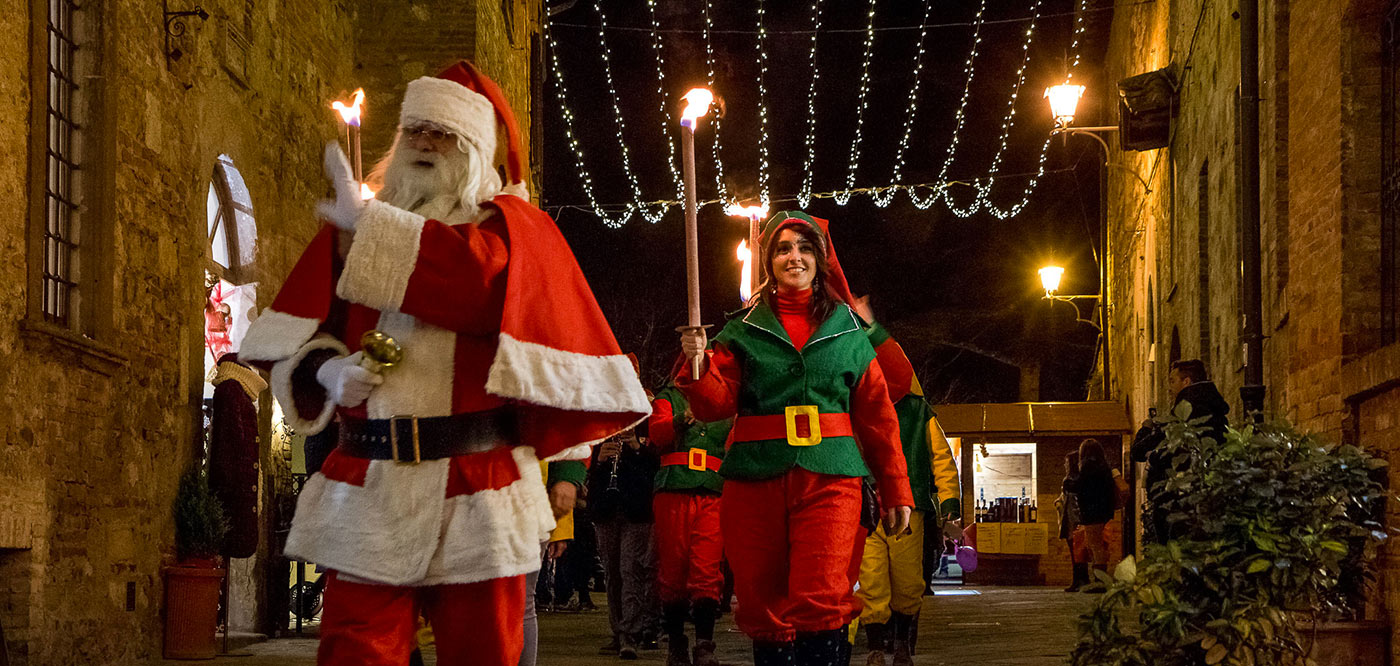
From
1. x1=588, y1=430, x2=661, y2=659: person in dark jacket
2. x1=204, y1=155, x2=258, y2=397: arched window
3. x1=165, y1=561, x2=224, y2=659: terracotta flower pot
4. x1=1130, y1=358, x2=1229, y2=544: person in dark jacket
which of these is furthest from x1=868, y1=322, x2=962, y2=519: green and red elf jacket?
x1=204, y1=155, x2=258, y2=397: arched window

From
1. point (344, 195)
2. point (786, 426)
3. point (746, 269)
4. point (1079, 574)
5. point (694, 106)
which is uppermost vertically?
point (694, 106)

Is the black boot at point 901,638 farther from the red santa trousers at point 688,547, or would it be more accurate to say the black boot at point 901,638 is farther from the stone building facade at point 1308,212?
the stone building facade at point 1308,212

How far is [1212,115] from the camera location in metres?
14.1

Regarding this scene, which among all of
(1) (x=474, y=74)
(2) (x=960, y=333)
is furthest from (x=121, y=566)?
(2) (x=960, y=333)

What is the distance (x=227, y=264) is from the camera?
13.7m

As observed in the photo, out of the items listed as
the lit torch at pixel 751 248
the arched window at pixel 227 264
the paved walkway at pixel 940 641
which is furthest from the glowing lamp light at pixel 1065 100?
the lit torch at pixel 751 248

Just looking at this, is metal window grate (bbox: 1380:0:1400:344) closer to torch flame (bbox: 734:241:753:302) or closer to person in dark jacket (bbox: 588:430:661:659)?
torch flame (bbox: 734:241:753:302)

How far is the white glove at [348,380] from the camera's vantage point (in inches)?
160

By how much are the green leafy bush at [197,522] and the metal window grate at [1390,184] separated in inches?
306

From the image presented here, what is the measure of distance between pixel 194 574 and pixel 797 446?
630cm

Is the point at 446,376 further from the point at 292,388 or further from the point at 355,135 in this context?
the point at 355,135

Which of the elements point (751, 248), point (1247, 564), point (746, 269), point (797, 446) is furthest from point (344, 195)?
point (1247, 564)

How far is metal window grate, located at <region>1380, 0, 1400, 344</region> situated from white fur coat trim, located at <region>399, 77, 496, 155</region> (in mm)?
6165

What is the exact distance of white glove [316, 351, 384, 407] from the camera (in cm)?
407
